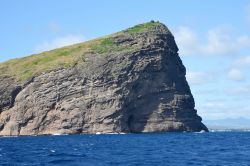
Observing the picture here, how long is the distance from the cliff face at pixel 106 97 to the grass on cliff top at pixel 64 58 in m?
2.04

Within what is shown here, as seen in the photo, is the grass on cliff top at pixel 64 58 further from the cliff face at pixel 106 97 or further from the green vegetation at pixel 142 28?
the cliff face at pixel 106 97

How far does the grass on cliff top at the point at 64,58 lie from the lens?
18138 cm

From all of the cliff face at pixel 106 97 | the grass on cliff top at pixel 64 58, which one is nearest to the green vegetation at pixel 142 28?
the grass on cliff top at pixel 64 58

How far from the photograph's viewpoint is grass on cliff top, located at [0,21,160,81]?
18138cm

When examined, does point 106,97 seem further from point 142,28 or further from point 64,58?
point 142,28

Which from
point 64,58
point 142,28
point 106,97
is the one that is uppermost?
point 142,28

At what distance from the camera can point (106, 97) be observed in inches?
6565

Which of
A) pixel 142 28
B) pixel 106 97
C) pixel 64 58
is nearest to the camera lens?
pixel 106 97

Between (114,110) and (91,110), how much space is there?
24.6 ft

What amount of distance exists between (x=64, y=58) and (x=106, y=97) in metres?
29.2

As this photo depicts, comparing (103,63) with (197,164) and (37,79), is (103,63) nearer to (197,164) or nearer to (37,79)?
(37,79)

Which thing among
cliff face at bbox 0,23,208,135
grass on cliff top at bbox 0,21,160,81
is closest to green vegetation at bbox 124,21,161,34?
grass on cliff top at bbox 0,21,160,81

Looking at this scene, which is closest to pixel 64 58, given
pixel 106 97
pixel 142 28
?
pixel 106 97

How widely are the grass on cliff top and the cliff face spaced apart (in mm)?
2036
